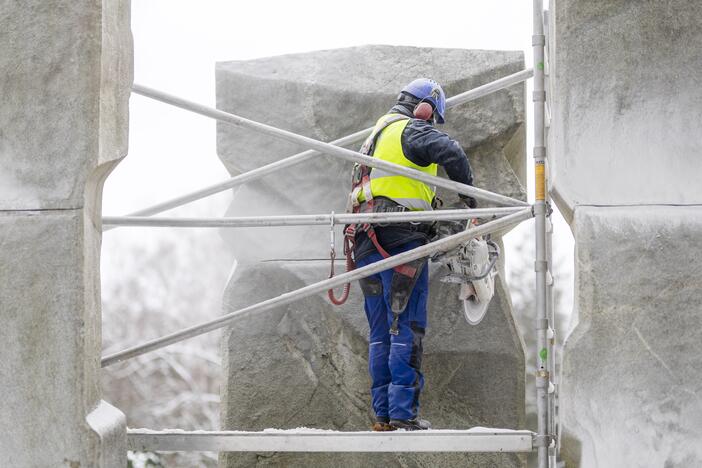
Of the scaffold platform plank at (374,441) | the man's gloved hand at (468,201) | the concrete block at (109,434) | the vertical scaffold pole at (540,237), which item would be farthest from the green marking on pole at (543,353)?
the concrete block at (109,434)

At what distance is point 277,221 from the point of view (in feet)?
20.3

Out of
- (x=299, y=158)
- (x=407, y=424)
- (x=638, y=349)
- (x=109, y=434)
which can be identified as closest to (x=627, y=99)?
(x=638, y=349)

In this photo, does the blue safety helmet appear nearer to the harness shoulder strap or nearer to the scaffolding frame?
the harness shoulder strap

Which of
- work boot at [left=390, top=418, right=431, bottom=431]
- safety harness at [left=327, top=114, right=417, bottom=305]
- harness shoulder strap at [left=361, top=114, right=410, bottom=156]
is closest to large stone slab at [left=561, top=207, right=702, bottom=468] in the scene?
work boot at [left=390, top=418, right=431, bottom=431]

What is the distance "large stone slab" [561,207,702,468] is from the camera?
17.4ft

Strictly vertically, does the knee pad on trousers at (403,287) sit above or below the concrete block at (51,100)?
below

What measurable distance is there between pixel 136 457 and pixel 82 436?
6.27m

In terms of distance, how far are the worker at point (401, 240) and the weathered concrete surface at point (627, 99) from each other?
116 cm

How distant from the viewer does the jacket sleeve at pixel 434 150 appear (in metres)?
6.56

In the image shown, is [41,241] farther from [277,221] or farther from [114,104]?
[277,221]

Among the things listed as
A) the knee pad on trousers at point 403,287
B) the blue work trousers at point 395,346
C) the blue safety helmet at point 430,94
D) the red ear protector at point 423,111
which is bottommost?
the blue work trousers at point 395,346

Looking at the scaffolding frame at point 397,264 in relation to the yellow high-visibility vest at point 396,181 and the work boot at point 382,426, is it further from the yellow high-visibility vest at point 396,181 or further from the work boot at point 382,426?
the work boot at point 382,426

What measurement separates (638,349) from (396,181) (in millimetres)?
1927

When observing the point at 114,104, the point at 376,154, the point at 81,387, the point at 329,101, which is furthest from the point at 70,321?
the point at 329,101
